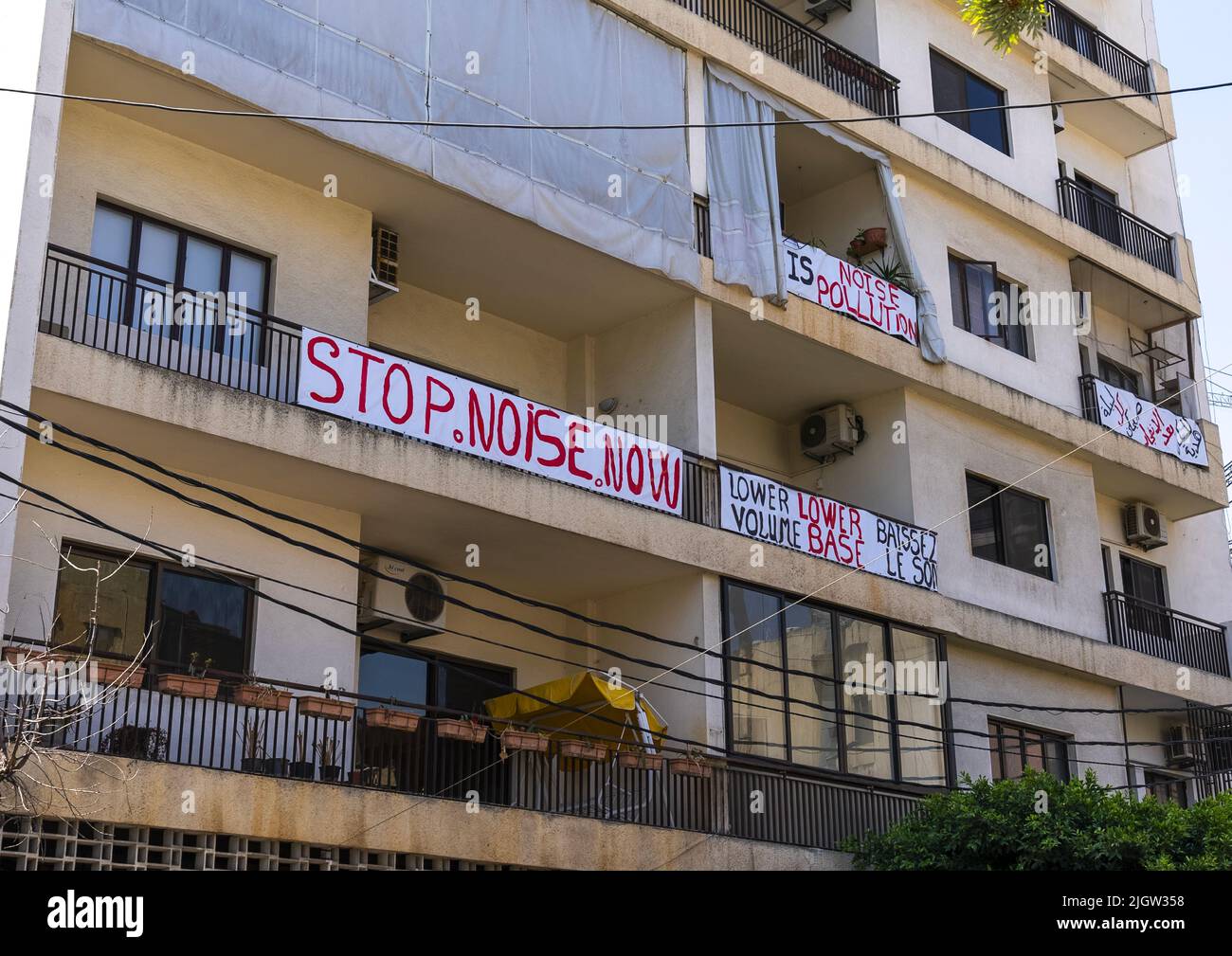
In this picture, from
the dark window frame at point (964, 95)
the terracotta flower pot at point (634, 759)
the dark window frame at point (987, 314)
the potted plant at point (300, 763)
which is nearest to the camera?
the potted plant at point (300, 763)

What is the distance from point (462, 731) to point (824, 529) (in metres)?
6.72

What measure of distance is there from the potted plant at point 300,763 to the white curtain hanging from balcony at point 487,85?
6.27 m

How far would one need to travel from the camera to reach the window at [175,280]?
16641mm

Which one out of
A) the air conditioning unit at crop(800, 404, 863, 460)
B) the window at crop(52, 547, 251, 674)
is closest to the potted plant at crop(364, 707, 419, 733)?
the window at crop(52, 547, 251, 674)

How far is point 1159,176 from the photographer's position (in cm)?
3162

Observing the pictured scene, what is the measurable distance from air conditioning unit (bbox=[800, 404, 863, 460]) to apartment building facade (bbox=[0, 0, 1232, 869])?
7 centimetres

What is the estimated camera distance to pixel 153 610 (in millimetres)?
16484

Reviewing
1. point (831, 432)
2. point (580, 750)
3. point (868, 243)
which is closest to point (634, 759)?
point (580, 750)

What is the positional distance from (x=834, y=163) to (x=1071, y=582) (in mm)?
7184

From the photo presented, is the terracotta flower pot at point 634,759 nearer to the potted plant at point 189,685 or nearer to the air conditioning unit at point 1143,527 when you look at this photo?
the potted plant at point 189,685

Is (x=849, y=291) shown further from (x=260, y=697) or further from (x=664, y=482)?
(x=260, y=697)

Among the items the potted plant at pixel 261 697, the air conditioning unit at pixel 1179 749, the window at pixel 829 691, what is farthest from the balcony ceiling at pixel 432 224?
the air conditioning unit at pixel 1179 749
